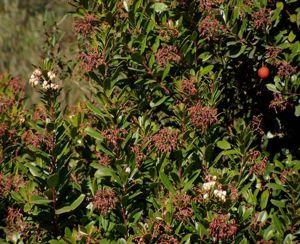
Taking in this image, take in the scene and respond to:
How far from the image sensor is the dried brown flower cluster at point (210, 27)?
136 inches

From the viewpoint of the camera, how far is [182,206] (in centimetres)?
313

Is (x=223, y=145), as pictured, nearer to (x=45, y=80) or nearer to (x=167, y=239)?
(x=167, y=239)

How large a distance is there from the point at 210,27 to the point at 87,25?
32.2 inches

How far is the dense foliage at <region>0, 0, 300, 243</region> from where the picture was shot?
3.23 meters

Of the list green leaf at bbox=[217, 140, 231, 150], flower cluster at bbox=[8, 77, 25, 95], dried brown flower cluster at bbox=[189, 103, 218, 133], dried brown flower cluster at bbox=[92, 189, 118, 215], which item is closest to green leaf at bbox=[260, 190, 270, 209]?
green leaf at bbox=[217, 140, 231, 150]

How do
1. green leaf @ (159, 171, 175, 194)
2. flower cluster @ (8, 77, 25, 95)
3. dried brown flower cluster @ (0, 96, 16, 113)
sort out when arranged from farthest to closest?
flower cluster @ (8, 77, 25, 95) < dried brown flower cluster @ (0, 96, 16, 113) < green leaf @ (159, 171, 175, 194)

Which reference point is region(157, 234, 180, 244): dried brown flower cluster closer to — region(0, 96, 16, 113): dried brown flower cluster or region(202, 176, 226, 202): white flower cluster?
region(202, 176, 226, 202): white flower cluster

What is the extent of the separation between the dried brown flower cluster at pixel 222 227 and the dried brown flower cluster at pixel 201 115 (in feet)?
1.89

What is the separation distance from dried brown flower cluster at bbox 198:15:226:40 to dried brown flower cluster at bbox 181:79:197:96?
327 mm

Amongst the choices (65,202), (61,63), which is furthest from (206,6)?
(61,63)

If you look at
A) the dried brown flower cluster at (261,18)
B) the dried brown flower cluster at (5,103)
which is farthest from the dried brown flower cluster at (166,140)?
the dried brown flower cluster at (5,103)

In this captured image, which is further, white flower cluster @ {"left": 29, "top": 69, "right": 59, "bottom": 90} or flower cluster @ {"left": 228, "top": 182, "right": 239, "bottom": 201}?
white flower cluster @ {"left": 29, "top": 69, "right": 59, "bottom": 90}

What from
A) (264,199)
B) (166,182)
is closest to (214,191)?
(166,182)

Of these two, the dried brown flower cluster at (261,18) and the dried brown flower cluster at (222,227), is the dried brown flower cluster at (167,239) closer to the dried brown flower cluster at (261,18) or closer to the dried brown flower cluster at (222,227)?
the dried brown flower cluster at (222,227)
